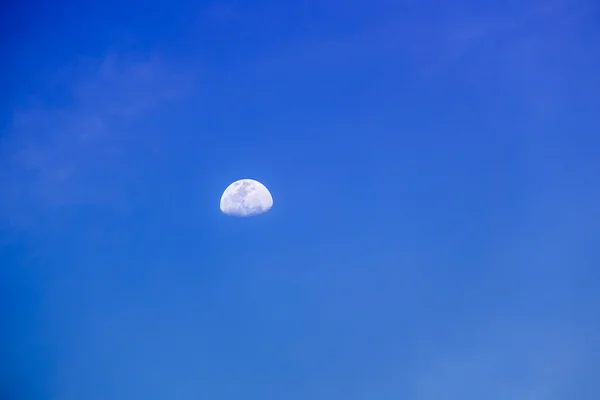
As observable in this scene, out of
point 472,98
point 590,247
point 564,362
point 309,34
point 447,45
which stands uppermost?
point 309,34

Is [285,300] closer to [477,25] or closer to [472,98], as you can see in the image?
[472,98]

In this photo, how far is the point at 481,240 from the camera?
7.27 ft

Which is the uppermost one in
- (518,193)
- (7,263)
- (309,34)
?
(309,34)

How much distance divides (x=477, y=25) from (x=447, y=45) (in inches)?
5.9

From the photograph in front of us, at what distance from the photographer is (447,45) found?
228cm

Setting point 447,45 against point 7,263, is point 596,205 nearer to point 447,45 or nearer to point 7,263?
point 447,45

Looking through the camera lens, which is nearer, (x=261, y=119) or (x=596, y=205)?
(x=596, y=205)

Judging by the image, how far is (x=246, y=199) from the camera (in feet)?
7.46

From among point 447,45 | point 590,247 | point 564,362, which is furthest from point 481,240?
point 447,45

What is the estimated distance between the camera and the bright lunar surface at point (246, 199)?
228 cm

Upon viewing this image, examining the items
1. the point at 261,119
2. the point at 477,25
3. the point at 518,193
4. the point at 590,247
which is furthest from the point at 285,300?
the point at 477,25

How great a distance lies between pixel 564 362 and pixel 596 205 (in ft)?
2.12

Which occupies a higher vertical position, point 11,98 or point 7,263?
point 11,98

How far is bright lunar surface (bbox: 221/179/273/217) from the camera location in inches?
89.6
